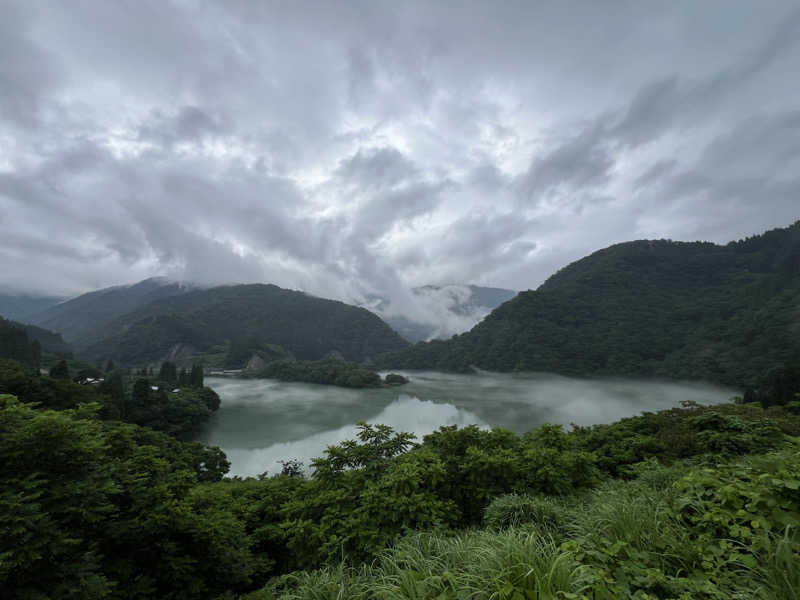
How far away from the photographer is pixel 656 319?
3895 inches

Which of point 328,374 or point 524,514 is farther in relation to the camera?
point 328,374

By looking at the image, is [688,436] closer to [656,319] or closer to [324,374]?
[324,374]

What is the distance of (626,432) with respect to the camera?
11.9 meters

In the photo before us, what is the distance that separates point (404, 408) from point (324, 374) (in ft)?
136

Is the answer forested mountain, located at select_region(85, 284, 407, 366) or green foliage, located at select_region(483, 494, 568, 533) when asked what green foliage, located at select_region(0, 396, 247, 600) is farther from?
forested mountain, located at select_region(85, 284, 407, 366)

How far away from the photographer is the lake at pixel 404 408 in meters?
40.9

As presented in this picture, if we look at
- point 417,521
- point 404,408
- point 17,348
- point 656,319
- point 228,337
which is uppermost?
point 656,319

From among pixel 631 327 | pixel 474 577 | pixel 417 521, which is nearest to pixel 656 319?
pixel 631 327

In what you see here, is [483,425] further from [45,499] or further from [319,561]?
[45,499]

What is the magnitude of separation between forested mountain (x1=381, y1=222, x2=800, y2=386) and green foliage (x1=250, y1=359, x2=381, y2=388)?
43.4m

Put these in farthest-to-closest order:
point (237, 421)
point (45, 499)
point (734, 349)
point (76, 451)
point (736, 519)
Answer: point (734, 349) < point (237, 421) < point (76, 451) < point (45, 499) < point (736, 519)

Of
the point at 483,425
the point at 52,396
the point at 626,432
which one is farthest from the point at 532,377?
→ the point at 52,396

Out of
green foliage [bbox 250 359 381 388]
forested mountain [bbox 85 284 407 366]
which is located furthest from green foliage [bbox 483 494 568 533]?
forested mountain [bbox 85 284 407 366]

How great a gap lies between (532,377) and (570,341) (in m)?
21.5
